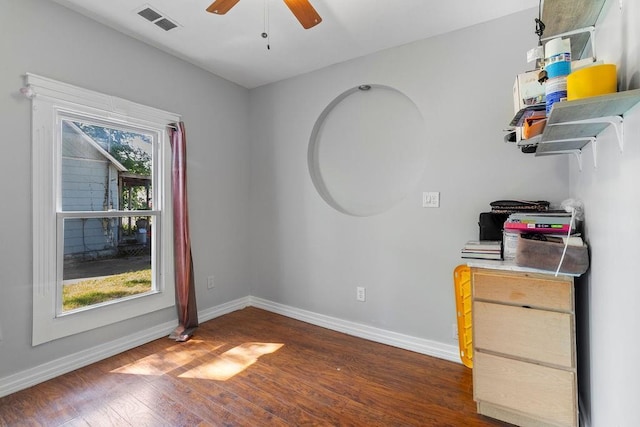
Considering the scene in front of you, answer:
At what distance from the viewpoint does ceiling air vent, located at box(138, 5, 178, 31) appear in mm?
2147

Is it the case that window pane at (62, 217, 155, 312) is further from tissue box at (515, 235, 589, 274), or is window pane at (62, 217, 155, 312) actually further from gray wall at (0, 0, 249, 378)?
tissue box at (515, 235, 589, 274)

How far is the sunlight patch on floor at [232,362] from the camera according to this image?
6.86 feet

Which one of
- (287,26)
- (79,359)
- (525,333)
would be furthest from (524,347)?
(79,359)

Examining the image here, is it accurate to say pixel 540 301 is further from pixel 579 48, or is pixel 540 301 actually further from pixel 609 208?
pixel 579 48

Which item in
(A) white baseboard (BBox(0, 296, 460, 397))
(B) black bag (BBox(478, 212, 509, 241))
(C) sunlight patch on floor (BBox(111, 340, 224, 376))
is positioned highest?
(B) black bag (BBox(478, 212, 509, 241))

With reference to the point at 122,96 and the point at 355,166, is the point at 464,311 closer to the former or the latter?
the point at 355,166

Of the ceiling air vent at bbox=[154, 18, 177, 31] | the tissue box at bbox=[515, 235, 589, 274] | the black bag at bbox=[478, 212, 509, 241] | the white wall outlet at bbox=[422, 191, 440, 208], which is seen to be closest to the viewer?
the tissue box at bbox=[515, 235, 589, 274]

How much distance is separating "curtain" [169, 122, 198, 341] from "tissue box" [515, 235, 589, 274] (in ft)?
8.32

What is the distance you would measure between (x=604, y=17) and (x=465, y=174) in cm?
122

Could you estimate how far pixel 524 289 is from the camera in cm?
157

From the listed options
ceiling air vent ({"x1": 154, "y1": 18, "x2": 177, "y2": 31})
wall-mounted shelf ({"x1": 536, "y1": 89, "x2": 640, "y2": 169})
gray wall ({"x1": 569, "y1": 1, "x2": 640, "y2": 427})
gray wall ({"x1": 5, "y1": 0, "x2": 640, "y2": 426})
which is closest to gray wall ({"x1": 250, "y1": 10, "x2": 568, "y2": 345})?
gray wall ({"x1": 5, "y1": 0, "x2": 640, "y2": 426})

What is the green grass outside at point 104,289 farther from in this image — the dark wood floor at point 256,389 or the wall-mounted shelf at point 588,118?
the wall-mounted shelf at point 588,118

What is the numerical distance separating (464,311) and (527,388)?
63 centimetres

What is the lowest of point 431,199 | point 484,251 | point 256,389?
point 256,389
